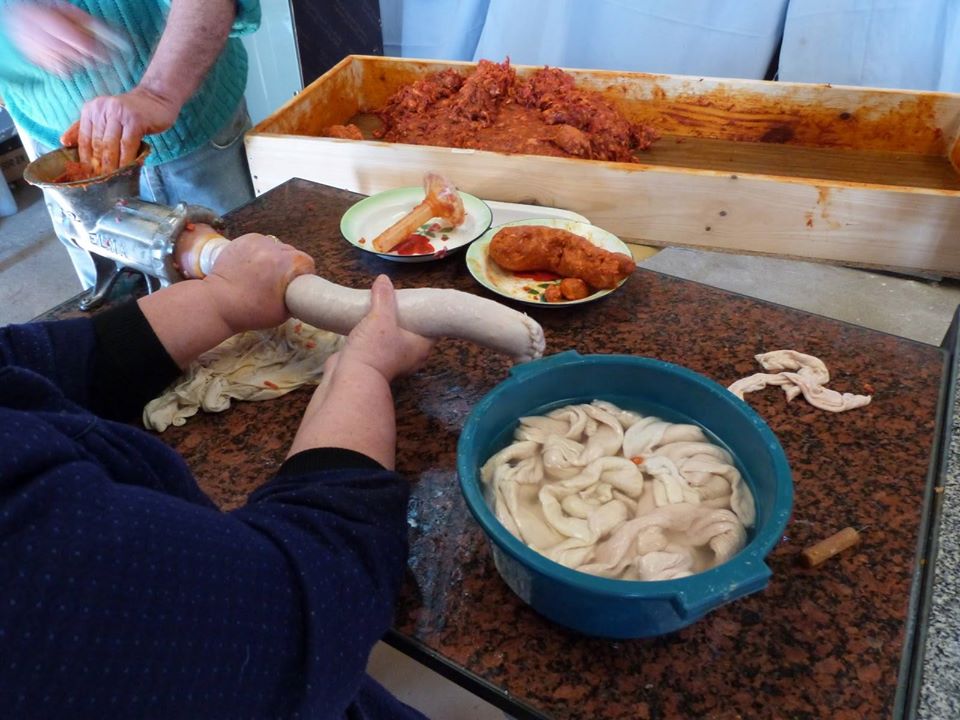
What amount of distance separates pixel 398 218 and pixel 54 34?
787 millimetres

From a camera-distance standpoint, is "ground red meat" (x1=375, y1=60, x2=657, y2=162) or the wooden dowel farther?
"ground red meat" (x1=375, y1=60, x2=657, y2=162)

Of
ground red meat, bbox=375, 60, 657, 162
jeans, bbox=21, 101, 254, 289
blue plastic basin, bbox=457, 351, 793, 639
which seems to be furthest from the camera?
ground red meat, bbox=375, 60, 657, 162

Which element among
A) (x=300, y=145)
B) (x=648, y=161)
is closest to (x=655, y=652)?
(x=300, y=145)

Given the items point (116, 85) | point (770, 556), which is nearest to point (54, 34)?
point (116, 85)

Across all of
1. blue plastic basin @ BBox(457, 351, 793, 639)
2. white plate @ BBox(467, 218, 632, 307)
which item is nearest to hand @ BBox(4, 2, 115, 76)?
white plate @ BBox(467, 218, 632, 307)

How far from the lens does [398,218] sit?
1493mm

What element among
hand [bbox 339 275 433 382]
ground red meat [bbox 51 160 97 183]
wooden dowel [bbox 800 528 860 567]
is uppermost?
ground red meat [bbox 51 160 97 183]

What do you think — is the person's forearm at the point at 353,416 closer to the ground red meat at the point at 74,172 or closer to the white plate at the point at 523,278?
the white plate at the point at 523,278

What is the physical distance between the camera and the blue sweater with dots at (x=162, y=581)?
0.45 meters

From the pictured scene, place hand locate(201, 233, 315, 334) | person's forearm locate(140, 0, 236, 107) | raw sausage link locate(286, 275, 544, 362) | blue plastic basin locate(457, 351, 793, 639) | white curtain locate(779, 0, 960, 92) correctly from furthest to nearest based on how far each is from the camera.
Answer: white curtain locate(779, 0, 960, 92), person's forearm locate(140, 0, 236, 107), hand locate(201, 233, 315, 334), raw sausage link locate(286, 275, 544, 362), blue plastic basin locate(457, 351, 793, 639)

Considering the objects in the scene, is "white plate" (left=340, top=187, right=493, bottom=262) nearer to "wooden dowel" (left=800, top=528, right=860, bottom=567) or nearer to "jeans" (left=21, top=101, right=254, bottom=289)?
"jeans" (left=21, top=101, right=254, bottom=289)

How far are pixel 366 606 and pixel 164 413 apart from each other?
52 cm

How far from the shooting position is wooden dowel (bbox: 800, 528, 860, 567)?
2.48 feet

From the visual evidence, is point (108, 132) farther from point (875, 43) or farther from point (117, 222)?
point (875, 43)
